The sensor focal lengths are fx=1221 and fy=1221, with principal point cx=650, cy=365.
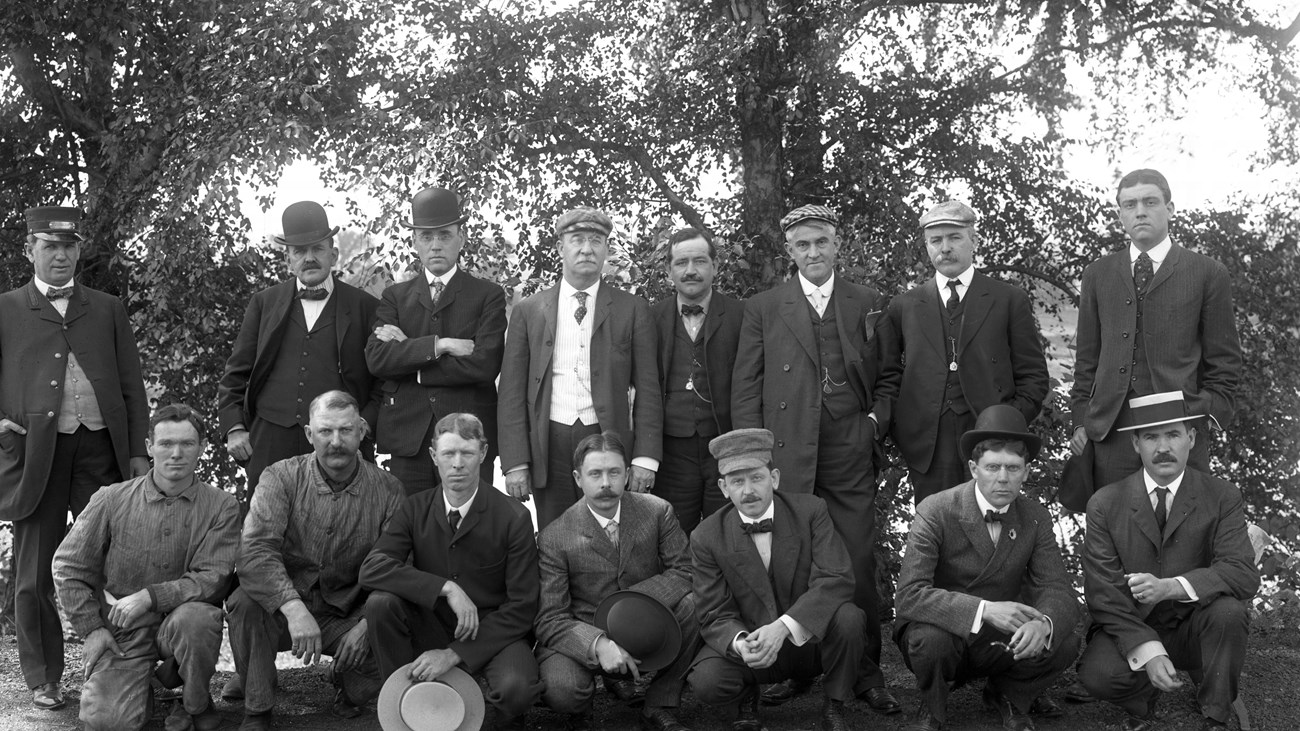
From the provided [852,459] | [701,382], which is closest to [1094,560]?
[852,459]

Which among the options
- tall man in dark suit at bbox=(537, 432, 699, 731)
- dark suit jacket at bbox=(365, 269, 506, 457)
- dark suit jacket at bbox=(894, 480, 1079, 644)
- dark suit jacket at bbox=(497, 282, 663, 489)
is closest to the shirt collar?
dark suit jacket at bbox=(894, 480, 1079, 644)

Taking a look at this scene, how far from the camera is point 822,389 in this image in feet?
17.4

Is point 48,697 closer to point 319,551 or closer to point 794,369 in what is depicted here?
point 319,551

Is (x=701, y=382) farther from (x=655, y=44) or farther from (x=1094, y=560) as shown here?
(x=655, y=44)

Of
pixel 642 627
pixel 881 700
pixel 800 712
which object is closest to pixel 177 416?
pixel 642 627

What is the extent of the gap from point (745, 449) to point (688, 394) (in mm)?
752

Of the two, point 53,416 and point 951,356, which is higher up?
point 951,356

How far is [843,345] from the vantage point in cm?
532

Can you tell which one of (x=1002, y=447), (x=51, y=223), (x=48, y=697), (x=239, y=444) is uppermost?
(x=51, y=223)

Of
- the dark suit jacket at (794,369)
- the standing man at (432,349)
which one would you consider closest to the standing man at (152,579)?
the standing man at (432,349)

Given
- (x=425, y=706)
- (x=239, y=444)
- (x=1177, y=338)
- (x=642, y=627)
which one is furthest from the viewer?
(x=239, y=444)

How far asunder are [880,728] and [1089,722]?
33.1 inches

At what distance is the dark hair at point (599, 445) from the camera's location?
4934mm

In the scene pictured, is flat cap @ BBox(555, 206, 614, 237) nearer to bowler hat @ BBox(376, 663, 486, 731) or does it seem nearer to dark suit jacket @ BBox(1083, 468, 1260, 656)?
bowler hat @ BBox(376, 663, 486, 731)
